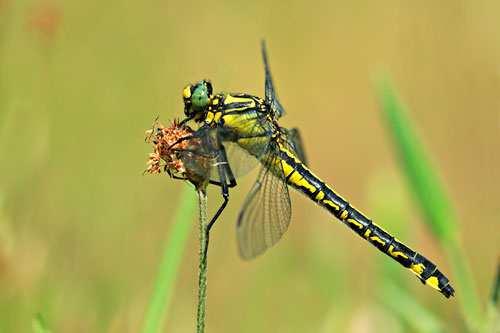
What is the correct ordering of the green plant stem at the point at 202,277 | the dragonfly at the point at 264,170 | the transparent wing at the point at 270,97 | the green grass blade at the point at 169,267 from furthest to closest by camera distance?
the transparent wing at the point at 270,97
the dragonfly at the point at 264,170
the green grass blade at the point at 169,267
the green plant stem at the point at 202,277

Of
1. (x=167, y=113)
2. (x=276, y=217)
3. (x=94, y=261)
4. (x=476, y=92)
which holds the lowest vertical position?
(x=94, y=261)

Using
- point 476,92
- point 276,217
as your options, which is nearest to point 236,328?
point 276,217

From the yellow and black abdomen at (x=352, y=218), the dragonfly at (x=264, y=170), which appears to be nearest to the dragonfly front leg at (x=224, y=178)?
the dragonfly at (x=264, y=170)

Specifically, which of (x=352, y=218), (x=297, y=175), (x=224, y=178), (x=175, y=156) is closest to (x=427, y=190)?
(x=352, y=218)

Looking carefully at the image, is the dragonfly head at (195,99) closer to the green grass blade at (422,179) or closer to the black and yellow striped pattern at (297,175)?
the black and yellow striped pattern at (297,175)

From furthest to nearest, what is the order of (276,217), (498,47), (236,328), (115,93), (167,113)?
1. (498,47)
2. (167,113)
3. (115,93)
4. (236,328)
5. (276,217)

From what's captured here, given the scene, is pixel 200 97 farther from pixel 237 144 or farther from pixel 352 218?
pixel 352 218

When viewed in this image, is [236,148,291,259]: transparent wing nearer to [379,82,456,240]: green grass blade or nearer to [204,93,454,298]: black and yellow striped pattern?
[204,93,454,298]: black and yellow striped pattern

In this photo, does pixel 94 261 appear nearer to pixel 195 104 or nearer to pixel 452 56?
pixel 195 104
